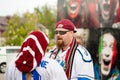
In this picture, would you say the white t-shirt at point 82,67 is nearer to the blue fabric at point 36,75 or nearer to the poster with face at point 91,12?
the blue fabric at point 36,75

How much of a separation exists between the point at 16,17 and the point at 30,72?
4720 centimetres

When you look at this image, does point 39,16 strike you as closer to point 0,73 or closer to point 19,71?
point 0,73

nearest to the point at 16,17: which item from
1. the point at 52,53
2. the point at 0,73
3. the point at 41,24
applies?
the point at 41,24

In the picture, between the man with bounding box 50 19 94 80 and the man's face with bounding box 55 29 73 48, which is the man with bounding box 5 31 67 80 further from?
the man's face with bounding box 55 29 73 48

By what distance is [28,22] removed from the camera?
163 feet

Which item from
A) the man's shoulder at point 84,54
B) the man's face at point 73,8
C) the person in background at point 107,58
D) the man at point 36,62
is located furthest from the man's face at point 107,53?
the man at point 36,62

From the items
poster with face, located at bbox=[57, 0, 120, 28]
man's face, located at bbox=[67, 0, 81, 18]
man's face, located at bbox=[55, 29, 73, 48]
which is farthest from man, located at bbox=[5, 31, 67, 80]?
man's face, located at bbox=[67, 0, 81, 18]

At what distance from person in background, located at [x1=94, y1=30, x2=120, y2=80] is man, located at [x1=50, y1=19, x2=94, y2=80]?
3902 mm

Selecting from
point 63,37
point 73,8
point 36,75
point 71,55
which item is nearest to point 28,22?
point 73,8

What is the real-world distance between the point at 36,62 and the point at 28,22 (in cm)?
4565

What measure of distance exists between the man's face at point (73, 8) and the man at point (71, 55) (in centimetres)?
477

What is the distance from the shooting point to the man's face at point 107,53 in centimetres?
995

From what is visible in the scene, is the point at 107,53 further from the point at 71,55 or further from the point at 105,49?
the point at 71,55

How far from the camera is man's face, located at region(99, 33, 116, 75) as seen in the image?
995 cm
